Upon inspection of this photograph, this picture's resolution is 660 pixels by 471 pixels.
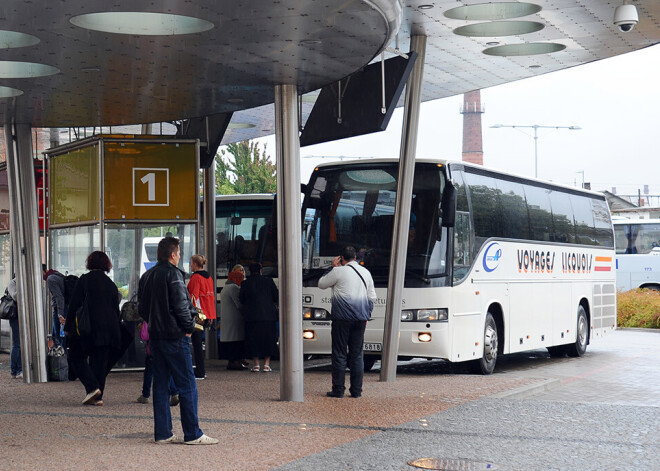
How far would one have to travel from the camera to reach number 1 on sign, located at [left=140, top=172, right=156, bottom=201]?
1557 centimetres

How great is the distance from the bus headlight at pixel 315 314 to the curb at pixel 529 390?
3760mm

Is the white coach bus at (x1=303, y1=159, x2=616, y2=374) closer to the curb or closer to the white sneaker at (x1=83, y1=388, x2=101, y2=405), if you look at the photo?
the curb

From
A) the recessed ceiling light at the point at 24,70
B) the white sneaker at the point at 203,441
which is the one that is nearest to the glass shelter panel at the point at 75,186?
the recessed ceiling light at the point at 24,70

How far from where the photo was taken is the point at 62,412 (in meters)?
11.1

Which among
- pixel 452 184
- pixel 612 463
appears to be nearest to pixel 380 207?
pixel 452 184

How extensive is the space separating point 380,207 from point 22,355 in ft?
18.6

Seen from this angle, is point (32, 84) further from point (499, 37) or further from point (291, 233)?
point (499, 37)

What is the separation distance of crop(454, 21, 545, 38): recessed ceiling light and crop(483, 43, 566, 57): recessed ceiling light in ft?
2.73

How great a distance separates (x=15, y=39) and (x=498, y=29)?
6.35 metres

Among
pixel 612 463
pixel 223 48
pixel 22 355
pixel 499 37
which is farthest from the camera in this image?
pixel 22 355

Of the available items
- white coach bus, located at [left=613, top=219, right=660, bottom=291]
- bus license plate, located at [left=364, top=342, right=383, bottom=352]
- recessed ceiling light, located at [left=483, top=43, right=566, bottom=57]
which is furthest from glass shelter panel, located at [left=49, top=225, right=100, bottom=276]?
white coach bus, located at [left=613, top=219, right=660, bottom=291]

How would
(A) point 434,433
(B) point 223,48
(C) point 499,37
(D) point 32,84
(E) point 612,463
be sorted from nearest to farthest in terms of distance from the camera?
1. (E) point 612,463
2. (A) point 434,433
3. (B) point 223,48
4. (D) point 32,84
5. (C) point 499,37

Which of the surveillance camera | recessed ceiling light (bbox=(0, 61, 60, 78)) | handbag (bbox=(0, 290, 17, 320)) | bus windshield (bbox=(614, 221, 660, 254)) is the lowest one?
handbag (bbox=(0, 290, 17, 320))

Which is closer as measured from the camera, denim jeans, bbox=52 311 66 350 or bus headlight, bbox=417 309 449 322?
denim jeans, bbox=52 311 66 350
